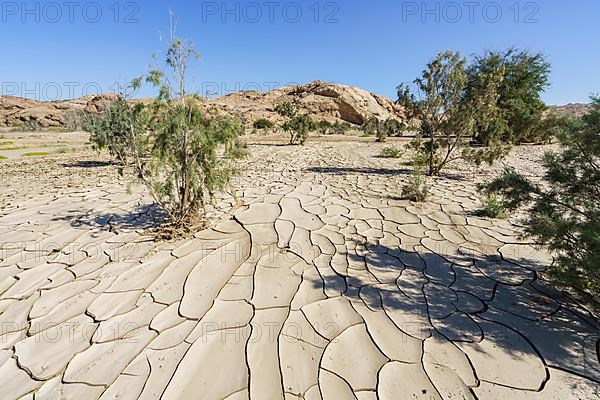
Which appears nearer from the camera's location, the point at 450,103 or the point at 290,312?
the point at 290,312

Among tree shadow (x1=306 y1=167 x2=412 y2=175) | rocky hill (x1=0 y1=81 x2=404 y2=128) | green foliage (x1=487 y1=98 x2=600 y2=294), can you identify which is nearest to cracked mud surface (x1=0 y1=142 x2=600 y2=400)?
green foliage (x1=487 y1=98 x2=600 y2=294)

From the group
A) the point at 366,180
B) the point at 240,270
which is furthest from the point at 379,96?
the point at 240,270

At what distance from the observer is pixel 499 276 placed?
270 centimetres

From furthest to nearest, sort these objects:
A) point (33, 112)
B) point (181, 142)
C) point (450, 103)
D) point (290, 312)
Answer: point (33, 112) → point (450, 103) → point (181, 142) → point (290, 312)

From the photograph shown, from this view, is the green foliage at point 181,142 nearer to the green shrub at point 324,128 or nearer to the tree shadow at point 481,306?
the tree shadow at point 481,306

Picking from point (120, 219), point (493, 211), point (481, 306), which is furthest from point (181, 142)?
point (493, 211)

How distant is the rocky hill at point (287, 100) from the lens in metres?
54.3

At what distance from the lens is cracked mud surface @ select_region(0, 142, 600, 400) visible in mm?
1688

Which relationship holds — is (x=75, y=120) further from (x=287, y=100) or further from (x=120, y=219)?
(x=287, y=100)

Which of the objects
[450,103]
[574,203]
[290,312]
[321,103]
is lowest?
[290,312]

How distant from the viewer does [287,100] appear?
192 ft

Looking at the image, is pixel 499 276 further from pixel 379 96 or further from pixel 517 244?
pixel 379 96

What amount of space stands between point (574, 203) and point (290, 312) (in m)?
2.47

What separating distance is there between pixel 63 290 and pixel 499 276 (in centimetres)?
412
